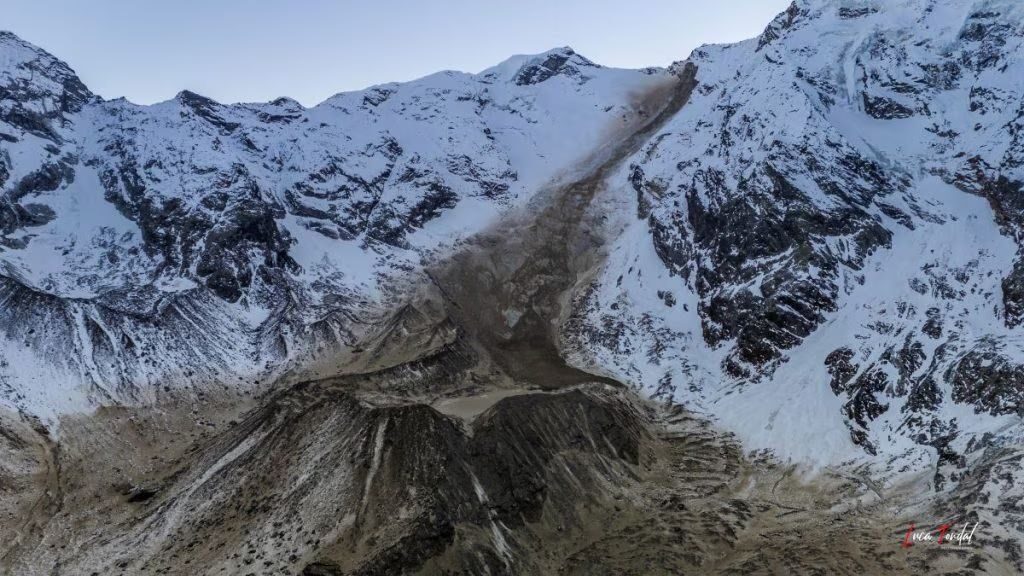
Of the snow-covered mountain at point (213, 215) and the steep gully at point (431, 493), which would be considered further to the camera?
the snow-covered mountain at point (213, 215)

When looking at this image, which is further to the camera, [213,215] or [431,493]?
[213,215]

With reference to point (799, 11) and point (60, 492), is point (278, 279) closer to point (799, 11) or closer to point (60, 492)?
point (60, 492)

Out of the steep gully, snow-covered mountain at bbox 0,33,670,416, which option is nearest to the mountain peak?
snow-covered mountain at bbox 0,33,670,416

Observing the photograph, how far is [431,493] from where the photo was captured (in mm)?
66750

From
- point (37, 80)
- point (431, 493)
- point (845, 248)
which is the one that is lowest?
point (431, 493)

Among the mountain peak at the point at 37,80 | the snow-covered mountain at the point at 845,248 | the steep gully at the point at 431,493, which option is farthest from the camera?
the mountain peak at the point at 37,80

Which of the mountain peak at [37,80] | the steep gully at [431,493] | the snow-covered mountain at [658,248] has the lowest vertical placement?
the steep gully at [431,493]

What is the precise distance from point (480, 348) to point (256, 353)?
100ft

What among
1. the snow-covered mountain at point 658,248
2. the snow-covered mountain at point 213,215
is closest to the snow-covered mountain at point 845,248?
the snow-covered mountain at point 658,248

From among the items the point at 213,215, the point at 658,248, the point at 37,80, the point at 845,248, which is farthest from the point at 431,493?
the point at 37,80

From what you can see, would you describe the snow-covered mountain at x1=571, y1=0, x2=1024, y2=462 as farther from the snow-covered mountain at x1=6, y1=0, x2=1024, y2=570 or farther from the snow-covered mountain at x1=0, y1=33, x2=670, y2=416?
the snow-covered mountain at x1=0, y1=33, x2=670, y2=416

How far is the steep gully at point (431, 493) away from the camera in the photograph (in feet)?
205

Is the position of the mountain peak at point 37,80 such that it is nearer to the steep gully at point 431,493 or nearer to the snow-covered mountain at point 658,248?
the snow-covered mountain at point 658,248

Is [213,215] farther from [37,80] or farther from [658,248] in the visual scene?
[658,248]
